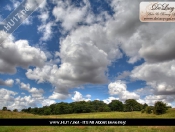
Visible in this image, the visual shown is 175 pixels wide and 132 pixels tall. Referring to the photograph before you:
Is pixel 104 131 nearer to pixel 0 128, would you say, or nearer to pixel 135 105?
pixel 0 128

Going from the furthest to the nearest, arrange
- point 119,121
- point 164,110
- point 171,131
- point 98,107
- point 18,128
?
point 98,107 < point 164,110 < point 18,128 < point 171,131 < point 119,121

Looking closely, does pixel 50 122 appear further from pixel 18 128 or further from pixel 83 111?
pixel 83 111

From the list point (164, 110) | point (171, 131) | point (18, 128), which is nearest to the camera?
point (171, 131)

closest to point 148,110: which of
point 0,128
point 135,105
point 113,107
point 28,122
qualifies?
point 135,105

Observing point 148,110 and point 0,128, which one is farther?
point 148,110

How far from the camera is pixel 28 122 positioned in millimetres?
17641

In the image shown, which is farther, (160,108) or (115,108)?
(115,108)

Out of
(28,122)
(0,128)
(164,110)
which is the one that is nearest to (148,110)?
(164,110)

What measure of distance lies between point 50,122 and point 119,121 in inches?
260

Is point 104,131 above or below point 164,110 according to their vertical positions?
below

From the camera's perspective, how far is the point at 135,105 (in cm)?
3872

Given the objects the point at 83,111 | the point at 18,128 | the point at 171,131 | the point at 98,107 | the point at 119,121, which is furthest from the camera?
the point at 98,107

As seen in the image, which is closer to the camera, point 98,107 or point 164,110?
point 164,110

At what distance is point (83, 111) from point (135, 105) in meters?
11.3
